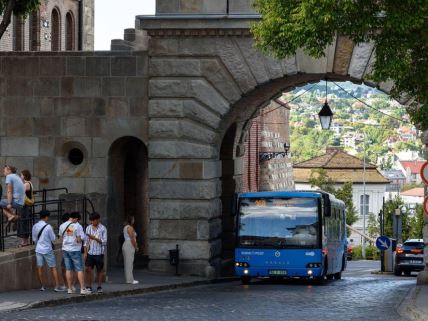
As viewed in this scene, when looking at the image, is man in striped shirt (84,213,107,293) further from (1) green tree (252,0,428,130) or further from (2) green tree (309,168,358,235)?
(2) green tree (309,168,358,235)

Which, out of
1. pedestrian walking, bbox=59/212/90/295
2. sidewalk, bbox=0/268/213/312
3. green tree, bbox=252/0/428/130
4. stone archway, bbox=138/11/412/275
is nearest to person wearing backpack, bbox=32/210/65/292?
pedestrian walking, bbox=59/212/90/295

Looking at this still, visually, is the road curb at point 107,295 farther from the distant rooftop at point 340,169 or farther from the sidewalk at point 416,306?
the distant rooftop at point 340,169

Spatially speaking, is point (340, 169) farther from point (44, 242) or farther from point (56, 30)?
point (44, 242)

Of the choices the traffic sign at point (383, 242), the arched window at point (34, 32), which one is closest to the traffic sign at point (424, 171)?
the arched window at point (34, 32)

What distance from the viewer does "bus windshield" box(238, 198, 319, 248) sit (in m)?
34.3

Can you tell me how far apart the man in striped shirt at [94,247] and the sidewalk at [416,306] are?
583 centimetres

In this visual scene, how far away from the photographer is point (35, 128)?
34.9 m

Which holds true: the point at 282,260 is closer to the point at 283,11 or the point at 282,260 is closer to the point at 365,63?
the point at 365,63

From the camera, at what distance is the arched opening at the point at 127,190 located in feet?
115

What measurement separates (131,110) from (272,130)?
33826mm

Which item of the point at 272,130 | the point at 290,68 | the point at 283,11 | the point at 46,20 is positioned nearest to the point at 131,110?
the point at 290,68

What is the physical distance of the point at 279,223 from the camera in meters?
34.4

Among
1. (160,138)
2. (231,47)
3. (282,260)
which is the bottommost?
(282,260)

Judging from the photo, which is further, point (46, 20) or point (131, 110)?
point (46, 20)
